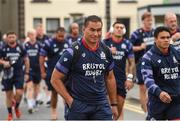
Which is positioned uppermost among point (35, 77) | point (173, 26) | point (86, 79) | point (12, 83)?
point (173, 26)

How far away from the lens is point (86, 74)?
6.62 metres

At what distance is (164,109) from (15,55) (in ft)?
18.2

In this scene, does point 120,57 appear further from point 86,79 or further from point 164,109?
point 86,79

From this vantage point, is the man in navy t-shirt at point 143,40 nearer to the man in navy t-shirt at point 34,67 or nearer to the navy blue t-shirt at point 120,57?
the navy blue t-shirt at point 120,57

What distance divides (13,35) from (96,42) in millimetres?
5743

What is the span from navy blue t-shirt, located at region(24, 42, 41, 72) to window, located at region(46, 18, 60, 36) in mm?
24916

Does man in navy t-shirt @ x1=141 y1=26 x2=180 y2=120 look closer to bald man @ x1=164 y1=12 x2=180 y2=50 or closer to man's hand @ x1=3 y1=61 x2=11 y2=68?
bald man @ x1=164 y1=12 x2=180 y2=50

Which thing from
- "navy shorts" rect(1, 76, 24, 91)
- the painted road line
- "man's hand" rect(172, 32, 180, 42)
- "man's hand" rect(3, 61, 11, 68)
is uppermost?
"man's hand" rect(172, 32, 180, 42)

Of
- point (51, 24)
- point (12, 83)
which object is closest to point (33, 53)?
point (12, 83)

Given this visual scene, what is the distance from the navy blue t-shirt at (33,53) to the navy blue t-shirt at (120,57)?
200 inches

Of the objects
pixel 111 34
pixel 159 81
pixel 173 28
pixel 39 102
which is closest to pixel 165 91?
pixel 159 81

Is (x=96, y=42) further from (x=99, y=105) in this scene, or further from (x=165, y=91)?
(x=165, y=91)

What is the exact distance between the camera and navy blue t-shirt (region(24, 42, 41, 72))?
14930mm

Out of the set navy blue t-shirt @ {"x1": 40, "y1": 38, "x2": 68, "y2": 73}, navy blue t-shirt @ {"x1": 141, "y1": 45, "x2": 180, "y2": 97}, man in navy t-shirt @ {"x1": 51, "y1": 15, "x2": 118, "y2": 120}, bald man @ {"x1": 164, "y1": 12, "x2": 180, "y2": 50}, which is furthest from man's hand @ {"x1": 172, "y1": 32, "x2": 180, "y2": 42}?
navy blue t-shirt @ {"x1": 40, "y1": 38, "x2": 68, "y2": 73}
